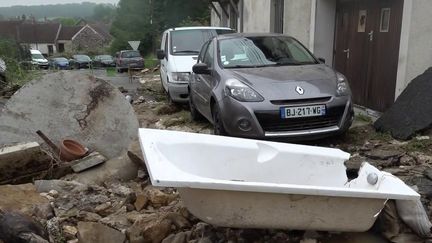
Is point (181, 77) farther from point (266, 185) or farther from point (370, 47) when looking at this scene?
point (266, 185)

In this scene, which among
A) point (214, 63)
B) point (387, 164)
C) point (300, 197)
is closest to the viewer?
point (300, 197)

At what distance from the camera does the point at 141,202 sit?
4.04 metres

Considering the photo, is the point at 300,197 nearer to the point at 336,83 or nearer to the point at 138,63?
the point at 336,83

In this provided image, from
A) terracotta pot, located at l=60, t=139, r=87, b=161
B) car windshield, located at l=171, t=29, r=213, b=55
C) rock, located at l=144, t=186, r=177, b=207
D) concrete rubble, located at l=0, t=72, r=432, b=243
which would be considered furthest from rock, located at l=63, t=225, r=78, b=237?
car windshield, located at l=171, t=29, r=213, b=55

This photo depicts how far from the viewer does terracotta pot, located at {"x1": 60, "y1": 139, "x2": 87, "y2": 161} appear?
546cm

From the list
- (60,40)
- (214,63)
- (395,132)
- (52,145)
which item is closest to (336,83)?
(395,132)

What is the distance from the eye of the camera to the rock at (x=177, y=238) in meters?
3.41

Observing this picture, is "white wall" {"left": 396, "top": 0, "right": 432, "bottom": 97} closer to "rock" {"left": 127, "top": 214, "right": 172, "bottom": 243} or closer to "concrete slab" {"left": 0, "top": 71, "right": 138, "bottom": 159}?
"concrete slab" {"left": 0, "top": 71, "right": 138, "bottom": 159}

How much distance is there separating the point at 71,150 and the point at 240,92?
2.24 m

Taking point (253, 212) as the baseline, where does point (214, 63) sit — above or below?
above

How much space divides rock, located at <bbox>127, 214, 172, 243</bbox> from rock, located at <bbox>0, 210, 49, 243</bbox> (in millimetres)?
657

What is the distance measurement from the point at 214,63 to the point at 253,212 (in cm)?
362

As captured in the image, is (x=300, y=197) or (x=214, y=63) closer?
(x=300, y=197)

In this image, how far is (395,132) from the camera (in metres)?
5.89
